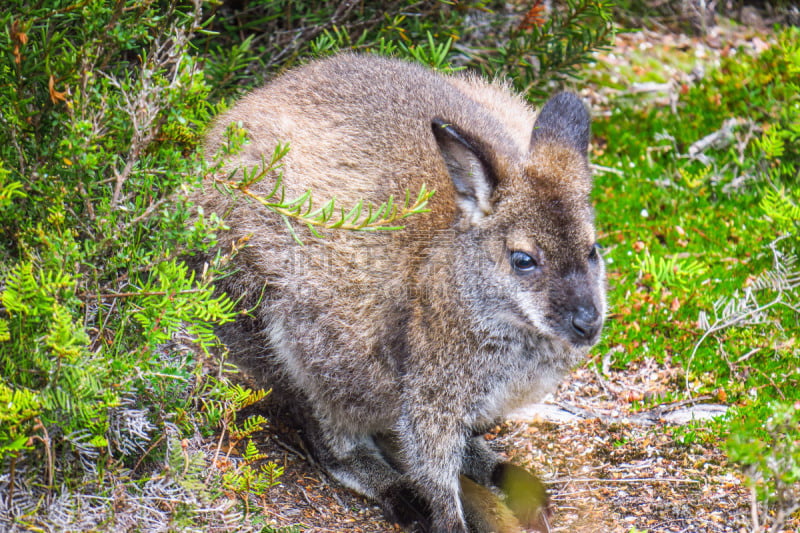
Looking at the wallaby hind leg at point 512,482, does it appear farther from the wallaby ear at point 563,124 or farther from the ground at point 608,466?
the wallaby ear at point 563,124

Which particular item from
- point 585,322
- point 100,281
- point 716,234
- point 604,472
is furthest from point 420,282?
point 716,234

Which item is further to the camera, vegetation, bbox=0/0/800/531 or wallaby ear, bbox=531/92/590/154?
wallaby ear, bbox=531/92/590/154

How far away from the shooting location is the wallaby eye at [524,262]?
13.3ft

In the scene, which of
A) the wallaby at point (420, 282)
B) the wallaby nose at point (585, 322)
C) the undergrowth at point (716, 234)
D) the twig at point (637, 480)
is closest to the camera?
the wallaby nose at point (585, 322)

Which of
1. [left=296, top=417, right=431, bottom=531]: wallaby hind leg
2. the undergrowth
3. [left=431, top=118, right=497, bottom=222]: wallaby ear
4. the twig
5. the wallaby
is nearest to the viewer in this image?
[left=431, top=118, right=497, bottom=222]: wallaby ear

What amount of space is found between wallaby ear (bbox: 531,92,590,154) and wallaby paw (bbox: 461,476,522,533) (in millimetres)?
1859

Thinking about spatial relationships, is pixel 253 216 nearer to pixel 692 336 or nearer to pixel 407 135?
pixel 407 135

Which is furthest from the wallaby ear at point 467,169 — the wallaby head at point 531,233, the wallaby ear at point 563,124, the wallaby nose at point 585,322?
the wallaby nose at point 585,322

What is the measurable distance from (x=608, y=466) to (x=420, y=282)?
1.42 meters

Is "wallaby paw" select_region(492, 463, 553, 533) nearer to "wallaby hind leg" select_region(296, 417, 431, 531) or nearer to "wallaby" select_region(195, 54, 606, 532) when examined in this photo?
"wallaby" select_region(195, 54, 606, 532)

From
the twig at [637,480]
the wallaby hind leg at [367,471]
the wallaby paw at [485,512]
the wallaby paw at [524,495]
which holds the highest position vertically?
the twig at [637,480]

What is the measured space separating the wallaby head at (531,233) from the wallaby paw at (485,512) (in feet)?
→ 3.35

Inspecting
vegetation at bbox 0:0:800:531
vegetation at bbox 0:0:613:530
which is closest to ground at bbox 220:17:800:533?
vegetation at bbox 0:0:800:531

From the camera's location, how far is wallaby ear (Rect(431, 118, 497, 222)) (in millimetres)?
3992
